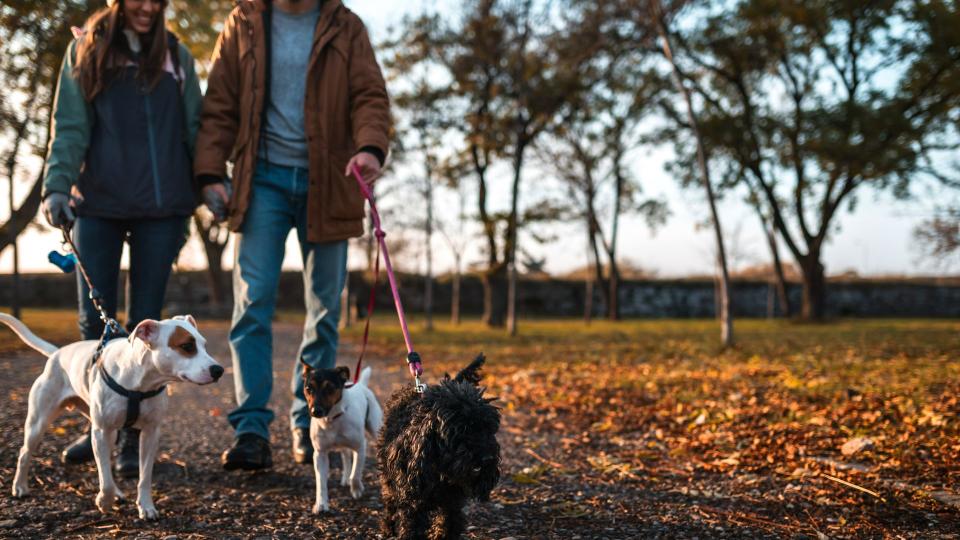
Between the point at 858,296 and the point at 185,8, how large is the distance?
34651 millimetres

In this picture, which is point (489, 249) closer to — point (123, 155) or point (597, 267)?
point (597, 267)

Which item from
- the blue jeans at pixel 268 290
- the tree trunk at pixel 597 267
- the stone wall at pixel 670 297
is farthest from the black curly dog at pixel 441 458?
the stone wall at pixel 670 297

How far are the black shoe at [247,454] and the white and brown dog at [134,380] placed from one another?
55 centimetres

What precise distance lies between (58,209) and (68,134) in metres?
0.44

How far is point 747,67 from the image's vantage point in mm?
21922

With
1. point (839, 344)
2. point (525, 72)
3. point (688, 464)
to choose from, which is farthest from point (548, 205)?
point (688, 464)

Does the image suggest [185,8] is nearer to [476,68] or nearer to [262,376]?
[476,68]

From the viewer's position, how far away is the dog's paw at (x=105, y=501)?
10.6ft

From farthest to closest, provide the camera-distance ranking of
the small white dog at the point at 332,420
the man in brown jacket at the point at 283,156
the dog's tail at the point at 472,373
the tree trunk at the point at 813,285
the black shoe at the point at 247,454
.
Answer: the tree trunk at the point at 813,285, the man in brown jacket at the point at 283,156, the black shoe at the point at 247,454, the small white dog at the point at 332,420, the dog's tail at the point at 472,373

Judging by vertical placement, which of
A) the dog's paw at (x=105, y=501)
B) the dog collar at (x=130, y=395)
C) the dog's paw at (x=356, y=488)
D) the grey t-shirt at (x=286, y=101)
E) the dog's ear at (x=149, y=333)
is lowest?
the dog's paw at (x=356, y=488)

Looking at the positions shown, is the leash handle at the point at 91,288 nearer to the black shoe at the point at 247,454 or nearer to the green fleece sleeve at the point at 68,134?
the green fleece sleeve at the point at 68,134

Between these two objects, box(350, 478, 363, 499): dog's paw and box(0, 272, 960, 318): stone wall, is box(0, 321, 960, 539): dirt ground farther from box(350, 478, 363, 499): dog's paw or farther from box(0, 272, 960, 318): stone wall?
box(0, 272, 960, 318): stone wall

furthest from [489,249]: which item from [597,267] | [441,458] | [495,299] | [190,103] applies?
[441,458]

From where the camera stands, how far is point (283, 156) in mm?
4133
